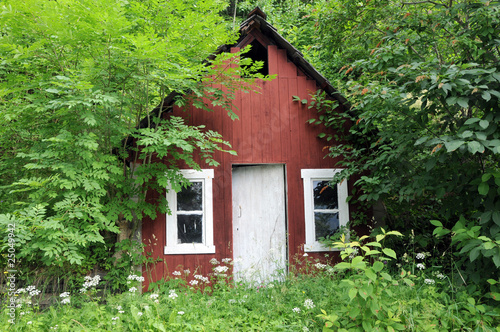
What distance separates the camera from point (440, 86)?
3.57m

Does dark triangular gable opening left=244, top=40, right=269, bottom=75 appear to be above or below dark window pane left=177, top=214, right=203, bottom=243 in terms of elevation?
above

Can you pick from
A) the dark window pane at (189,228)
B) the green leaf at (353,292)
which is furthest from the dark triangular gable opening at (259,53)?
the green leaf at (353,292)

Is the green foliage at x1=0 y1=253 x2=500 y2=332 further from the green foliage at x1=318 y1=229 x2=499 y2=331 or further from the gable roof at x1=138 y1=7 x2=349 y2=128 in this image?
the gable roof at x1=138 y1=7 x2=349 y2=128

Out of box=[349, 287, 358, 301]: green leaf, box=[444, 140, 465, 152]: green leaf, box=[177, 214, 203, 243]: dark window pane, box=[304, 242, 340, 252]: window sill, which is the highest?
box=[444, 140, 465, 152]: green leaf

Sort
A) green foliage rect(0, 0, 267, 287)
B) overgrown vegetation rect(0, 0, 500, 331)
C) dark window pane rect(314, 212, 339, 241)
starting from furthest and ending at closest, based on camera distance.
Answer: dark window pane rect(314, 212, 339, 241)
green foliage rect(0, 0, 267, 287)
overgrown vegetation rect(0, 0, 500, 331)

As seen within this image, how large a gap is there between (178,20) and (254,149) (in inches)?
98.0

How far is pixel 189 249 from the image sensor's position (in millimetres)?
5789

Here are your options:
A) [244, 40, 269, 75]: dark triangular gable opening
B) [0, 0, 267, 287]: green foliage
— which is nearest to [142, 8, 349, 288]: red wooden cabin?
[244, 40, 269, 75]: dark triangular gable opening

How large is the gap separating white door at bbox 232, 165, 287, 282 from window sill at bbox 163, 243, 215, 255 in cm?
57

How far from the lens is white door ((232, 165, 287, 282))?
6.20 metres

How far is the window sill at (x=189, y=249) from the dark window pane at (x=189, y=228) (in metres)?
0.11

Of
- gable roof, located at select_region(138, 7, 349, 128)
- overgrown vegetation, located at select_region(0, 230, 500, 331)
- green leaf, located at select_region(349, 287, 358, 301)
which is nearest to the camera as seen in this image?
green leaf, located at select_region(349, 287, 358, 301)

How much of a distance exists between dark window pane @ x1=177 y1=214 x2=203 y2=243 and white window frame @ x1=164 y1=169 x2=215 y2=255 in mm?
78

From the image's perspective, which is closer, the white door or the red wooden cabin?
the red wooden cabin
